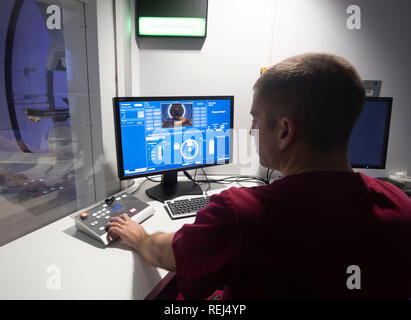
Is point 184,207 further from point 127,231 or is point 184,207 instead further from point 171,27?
point 171,27

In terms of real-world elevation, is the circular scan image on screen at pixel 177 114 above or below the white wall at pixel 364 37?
below

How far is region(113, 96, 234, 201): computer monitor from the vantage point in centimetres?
128

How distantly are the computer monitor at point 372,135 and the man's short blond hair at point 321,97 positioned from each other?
0.90 metres

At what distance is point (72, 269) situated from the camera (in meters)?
0.86

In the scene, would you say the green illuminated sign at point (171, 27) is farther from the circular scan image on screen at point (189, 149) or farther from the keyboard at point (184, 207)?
the keyboard at point (184, 207)

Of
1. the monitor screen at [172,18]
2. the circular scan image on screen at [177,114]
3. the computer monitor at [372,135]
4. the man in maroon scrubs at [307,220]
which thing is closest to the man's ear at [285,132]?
the man in maroon scrubs at [307,220]

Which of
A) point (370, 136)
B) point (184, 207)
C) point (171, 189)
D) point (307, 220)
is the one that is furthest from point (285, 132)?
point (370, 136)

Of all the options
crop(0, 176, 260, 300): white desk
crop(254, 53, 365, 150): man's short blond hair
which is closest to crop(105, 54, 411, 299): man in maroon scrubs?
crop(254, 53, 365, 150): man's short blond hair

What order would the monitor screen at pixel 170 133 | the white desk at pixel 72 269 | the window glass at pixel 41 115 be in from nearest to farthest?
the white desk at pixel 72 269, the window glass at pixel 41 115, the monitor screen at pixel 170 133

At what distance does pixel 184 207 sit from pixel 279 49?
119cm

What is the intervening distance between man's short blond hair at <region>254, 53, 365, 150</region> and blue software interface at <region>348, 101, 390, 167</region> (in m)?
0.90

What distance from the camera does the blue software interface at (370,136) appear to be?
1442 mm
